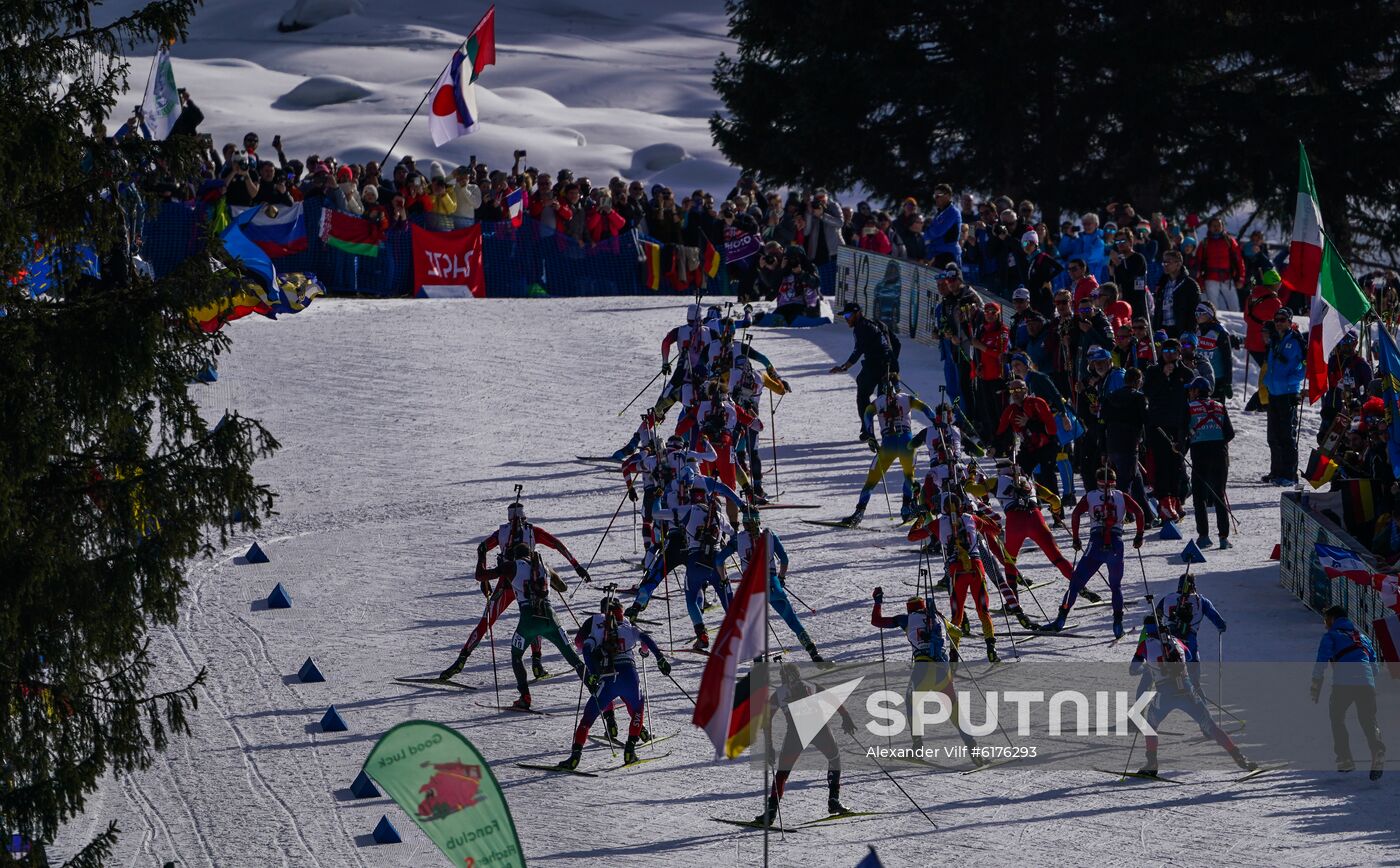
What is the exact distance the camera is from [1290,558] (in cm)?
1944

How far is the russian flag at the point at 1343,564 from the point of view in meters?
17.5

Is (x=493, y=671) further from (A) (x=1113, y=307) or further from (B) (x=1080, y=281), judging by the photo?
(B) (x=1080, y=281)

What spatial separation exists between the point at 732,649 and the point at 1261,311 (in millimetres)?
14838

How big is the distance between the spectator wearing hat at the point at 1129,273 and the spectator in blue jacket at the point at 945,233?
13.4ft

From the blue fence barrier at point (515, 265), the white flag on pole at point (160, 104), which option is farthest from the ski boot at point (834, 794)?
the white flag on pole at point (160, 104)

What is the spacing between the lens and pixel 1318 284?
19.7 m

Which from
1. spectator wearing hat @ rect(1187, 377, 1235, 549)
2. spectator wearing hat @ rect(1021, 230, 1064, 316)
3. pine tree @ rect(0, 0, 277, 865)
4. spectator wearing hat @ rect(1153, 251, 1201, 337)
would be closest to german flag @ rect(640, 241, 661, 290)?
spectator wearing hat @ rect(1021, 230, 1064, 316)

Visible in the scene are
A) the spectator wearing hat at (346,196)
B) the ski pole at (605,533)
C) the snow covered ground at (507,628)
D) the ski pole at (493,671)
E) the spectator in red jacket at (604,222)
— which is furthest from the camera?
the spectator in red jacket at (604,222)

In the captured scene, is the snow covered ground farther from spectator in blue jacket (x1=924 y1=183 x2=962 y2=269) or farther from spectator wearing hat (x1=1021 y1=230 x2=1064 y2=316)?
spectator wearing hat (x1=1021 y1=230 x2=1064 y2=316)

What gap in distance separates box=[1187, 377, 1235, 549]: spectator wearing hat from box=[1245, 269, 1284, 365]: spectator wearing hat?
15.1ft

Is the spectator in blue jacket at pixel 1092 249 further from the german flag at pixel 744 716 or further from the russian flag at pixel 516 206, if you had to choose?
the german flag at pixel 744 716

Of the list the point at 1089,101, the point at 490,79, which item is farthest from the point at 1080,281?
the point at 490,79

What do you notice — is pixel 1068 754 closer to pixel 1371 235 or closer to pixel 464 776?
pixel 464 776

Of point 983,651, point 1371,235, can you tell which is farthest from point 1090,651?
point 1371,235
